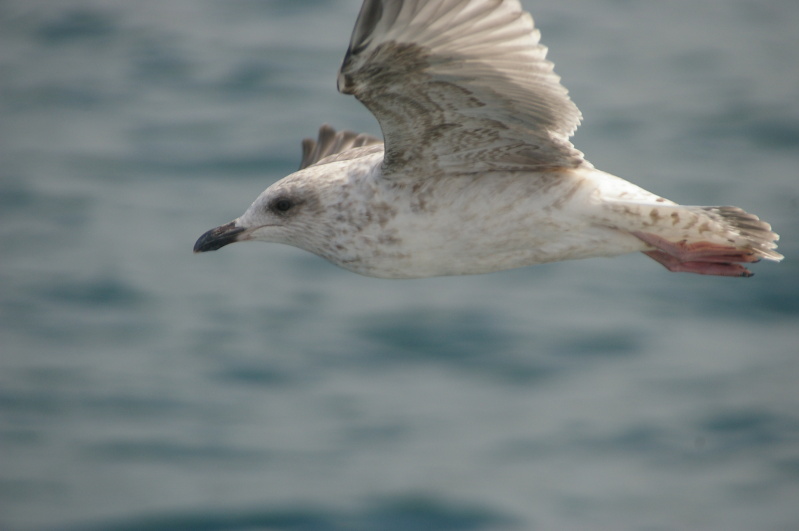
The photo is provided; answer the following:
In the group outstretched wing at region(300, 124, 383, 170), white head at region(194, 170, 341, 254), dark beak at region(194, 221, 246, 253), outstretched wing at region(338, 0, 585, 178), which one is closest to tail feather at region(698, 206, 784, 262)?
outstretched wing at region(338, 0, 585, 178)

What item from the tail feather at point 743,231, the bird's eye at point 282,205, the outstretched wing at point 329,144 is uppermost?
the outstretched wing at point 329,144

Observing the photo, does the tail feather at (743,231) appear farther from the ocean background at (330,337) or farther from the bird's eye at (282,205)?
the ocean background at (330,337)

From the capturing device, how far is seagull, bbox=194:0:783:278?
4879 mm

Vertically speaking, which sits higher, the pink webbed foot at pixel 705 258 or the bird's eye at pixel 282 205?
the bird's eye at pixel 282 205

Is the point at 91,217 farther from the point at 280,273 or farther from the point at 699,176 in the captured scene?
the point at 699,176

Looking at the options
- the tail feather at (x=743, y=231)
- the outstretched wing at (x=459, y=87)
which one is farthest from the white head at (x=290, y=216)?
the tail feather at (x=743, y=231)

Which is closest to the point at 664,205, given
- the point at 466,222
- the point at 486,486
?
the point at 466,222

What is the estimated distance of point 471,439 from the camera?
13898 mm

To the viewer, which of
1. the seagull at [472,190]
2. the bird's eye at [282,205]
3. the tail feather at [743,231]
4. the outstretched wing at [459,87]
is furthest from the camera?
the bird's eye at [282,205]

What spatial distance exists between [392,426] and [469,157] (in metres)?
8.94

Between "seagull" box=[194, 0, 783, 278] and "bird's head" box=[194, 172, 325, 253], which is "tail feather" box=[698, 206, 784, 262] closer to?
"seagull" box=[194, 0, 783, 278]

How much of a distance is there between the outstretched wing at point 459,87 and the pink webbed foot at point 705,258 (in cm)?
75

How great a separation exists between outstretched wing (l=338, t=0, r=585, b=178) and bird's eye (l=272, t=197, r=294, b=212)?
68 cm

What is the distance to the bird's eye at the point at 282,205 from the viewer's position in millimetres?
5855
